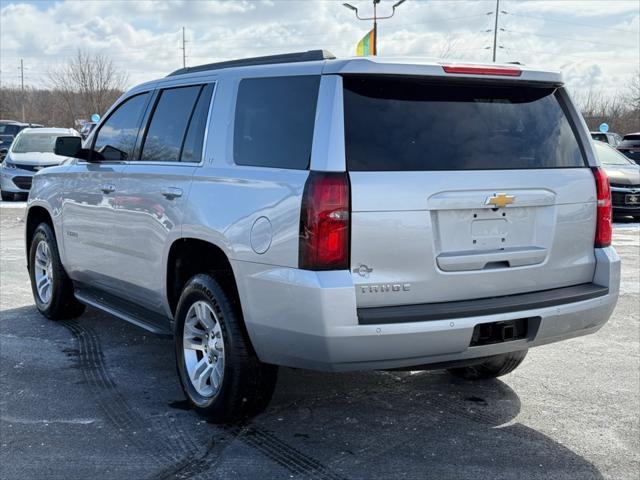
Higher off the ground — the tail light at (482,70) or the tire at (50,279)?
the tail light at (482,70)

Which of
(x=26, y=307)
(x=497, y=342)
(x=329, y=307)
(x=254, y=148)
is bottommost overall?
(x=26, y=307)

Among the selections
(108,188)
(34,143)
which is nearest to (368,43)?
(34,143)

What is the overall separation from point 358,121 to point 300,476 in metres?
1.70

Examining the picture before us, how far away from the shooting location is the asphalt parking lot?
3621mm

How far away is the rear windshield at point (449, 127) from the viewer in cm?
352

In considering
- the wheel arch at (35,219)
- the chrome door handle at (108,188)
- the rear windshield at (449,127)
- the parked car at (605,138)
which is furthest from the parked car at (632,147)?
the chrome door handle at (108,188)

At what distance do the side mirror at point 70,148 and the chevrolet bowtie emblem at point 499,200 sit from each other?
326cm

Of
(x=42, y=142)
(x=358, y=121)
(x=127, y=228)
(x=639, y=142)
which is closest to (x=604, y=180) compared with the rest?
(x=358, y=121)

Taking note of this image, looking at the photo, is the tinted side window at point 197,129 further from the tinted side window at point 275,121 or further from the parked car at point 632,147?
the parked car at point 632,147

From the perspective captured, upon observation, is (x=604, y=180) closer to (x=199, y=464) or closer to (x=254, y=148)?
(x=254, y=148)

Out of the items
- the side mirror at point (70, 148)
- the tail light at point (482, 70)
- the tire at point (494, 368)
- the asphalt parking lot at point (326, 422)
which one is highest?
the tail light at point (482, 70)

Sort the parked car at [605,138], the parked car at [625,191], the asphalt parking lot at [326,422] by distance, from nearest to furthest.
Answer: the asphalt parking lot at [326,422], the parked car at [625,191], the parked car at [605,138]

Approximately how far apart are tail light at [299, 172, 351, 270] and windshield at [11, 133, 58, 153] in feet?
51.8

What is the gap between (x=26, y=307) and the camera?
6.99 m
